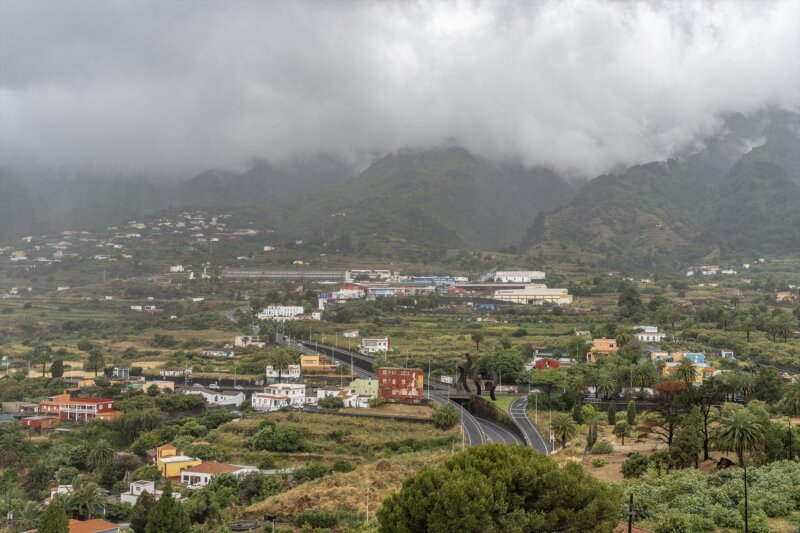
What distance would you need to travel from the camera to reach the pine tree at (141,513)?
26766mm

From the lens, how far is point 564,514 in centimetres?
1720

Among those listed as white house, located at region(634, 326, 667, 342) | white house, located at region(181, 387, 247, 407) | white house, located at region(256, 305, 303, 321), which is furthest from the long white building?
white house, located at region(181, 387, 247, 407)

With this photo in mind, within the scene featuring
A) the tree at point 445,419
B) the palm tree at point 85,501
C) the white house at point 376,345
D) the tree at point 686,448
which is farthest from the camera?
the white house at point 376,345

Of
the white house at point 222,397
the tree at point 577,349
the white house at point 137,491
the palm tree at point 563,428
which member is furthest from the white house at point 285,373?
the palm tree at point 563,428

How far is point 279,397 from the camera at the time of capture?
47.9 m

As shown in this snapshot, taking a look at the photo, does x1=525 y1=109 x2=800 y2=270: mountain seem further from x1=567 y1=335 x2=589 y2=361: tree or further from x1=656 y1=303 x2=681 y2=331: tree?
x1=567 y1=335 x2=589 y2=361: tree

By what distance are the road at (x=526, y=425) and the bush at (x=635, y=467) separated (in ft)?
25.1

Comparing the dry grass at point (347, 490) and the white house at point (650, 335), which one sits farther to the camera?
the white house at point (650, 335)

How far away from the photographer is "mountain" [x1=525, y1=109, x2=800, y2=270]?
447 feet

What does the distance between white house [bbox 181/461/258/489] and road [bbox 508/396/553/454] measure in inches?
490

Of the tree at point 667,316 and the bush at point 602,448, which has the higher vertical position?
the tree at point 667,316

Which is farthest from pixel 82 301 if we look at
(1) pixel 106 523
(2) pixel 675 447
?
(2) pixel 675 447

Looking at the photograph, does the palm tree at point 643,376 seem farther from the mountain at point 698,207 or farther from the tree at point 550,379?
the mountain at point 698,207

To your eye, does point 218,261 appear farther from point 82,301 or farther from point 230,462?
point 230,462
